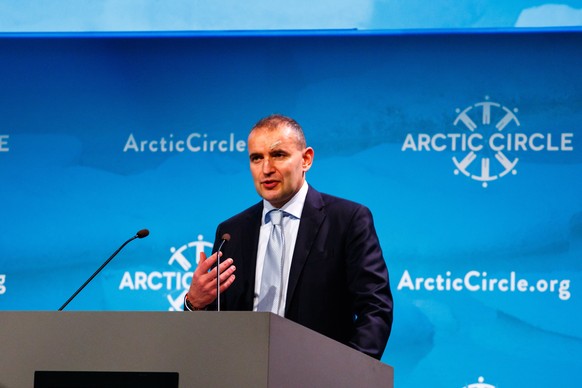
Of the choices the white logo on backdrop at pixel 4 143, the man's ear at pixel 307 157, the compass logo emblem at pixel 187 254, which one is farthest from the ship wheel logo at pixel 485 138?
the white logo on backdrop at pixel 4 143

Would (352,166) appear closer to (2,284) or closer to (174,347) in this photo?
(2,284)

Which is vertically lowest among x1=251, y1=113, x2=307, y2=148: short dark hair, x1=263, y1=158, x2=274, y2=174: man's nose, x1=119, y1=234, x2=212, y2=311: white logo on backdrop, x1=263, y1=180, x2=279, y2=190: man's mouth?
x1=119, y1=234, x2=212, y2=311: white logo on backdrop

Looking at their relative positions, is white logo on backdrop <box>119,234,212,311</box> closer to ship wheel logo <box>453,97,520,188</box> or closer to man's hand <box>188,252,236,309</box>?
ship wheel logo <box>453,97,520,188</box>

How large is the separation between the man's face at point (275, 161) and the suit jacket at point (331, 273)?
13 centimetres

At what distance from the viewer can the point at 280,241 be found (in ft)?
11.8

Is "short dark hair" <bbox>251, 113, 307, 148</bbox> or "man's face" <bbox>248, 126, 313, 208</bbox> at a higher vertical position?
"short dark hair" <bbox>251, 113, 307, 148</bbox>

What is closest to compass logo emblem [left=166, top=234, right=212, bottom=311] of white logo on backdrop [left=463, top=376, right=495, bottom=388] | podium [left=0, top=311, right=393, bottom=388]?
white logo on backdrop [left=463, top=376, right=495, bottom=388]

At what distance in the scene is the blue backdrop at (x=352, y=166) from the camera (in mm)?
4320

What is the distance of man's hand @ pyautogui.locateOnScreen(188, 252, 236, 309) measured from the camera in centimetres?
287

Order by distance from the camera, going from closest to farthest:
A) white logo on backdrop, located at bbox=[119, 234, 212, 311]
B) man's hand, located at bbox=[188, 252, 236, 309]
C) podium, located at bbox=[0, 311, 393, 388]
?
podium, located at bbox=[0, 311, 393, 388]
man's hand, located at bbox=[188, 252, 236, 309]
white logo on backdrop, located at bbox=[119, 234, 212, 311]

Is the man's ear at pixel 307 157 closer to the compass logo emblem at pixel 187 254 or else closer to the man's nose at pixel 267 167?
the man's nose at pixel 267 167

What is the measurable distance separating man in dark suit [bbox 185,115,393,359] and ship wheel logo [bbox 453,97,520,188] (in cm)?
100

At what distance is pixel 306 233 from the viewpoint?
356 centimetres

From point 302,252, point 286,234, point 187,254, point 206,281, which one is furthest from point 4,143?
point 206,281
